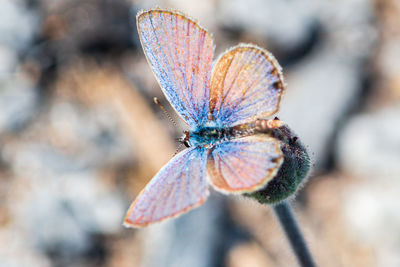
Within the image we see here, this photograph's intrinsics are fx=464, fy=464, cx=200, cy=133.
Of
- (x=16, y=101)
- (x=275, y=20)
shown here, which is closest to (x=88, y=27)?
(x=16, y=101)

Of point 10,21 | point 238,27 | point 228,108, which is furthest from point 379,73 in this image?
point 10,21

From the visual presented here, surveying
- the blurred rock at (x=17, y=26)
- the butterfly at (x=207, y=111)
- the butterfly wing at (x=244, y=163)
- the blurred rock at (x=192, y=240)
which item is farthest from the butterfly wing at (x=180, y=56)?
the blurred rock at (x=17, y=26)

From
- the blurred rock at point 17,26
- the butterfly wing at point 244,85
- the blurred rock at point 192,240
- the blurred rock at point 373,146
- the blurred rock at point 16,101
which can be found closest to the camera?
the butterfly wing at point 244,85

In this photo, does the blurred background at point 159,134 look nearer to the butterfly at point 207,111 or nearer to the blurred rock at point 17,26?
the blurred rock at point 17,26

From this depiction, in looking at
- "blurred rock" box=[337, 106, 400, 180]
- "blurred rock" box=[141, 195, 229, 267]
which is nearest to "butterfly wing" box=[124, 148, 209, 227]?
"blurred rock" box=[141, 195, 229, 267]

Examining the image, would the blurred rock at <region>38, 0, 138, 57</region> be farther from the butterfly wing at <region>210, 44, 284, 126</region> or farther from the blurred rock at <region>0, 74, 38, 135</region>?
the butterfly wing at <region>210, 44, 284, 126</region>

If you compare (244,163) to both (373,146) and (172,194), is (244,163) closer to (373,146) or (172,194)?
(172,194)
